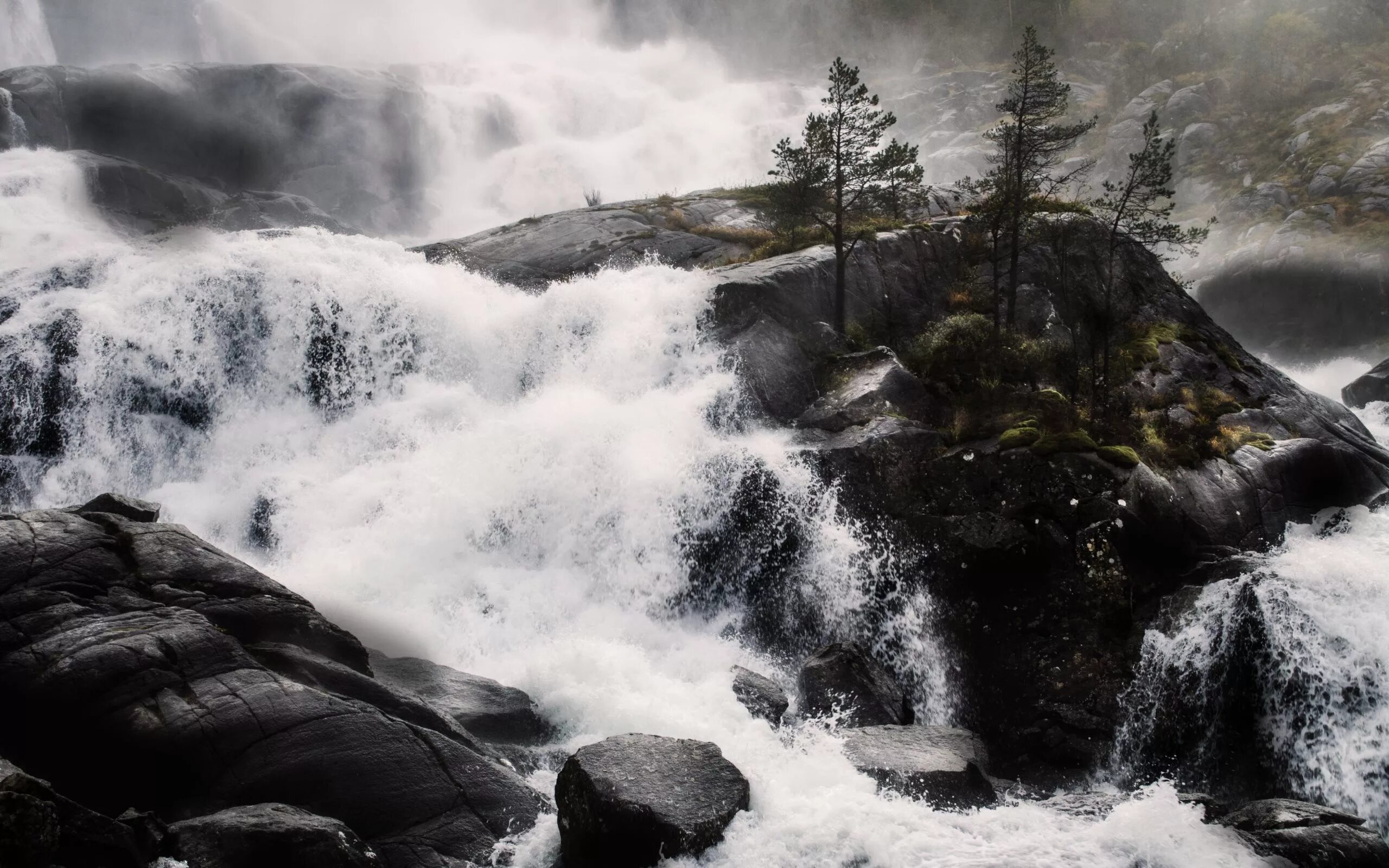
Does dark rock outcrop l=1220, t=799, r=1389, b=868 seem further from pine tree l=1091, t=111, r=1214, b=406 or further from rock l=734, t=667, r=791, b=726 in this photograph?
pine tree l=1091, t=111, r=1214, b=406

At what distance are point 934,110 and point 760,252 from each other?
8608cm

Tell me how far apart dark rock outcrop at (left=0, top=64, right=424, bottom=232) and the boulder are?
52.2 metres

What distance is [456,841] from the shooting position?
11.6 m

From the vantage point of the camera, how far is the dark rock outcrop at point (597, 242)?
35688mm

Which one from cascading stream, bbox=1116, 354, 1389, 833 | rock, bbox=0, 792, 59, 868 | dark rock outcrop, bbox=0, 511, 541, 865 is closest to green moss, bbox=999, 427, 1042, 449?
cascading stream, bbox=1116, 354, 1389, 833

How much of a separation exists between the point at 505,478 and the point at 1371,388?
1859 inches

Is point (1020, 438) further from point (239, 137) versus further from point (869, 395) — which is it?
point (239, 137)

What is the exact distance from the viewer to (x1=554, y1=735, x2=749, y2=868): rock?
11.2 metres

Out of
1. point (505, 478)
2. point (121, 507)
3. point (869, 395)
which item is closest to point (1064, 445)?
point (869, 395)

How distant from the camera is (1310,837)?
37.2 ft

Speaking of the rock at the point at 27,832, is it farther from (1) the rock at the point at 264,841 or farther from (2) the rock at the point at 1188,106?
(2) the rock at the point at 1188,106

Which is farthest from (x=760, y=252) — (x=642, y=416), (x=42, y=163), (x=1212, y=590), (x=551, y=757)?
(x=42, y=163)

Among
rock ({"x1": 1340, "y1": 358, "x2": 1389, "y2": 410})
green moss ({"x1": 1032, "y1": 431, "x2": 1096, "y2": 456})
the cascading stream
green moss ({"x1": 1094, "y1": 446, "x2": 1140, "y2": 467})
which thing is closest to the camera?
the cascading stream

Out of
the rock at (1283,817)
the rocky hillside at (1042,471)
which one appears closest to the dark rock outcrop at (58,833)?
the rocky hillside at (1042,471)
